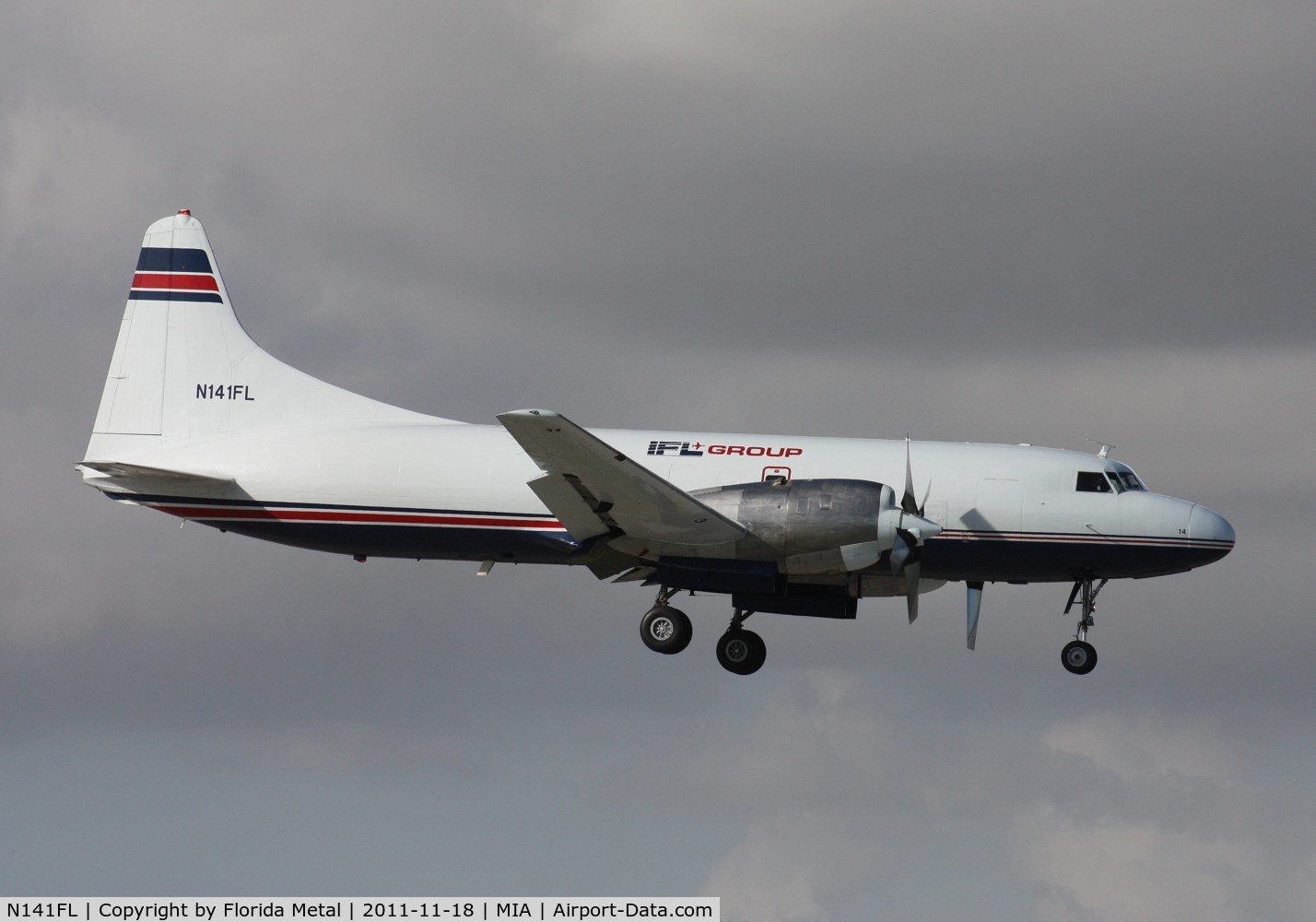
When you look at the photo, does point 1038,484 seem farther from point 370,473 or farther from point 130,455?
point 130,455

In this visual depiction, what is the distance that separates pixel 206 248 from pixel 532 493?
12210 mm

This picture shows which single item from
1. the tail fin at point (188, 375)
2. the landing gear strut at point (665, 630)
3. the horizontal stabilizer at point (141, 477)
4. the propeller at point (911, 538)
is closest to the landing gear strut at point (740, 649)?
the landing gear strut at point (665, 630)

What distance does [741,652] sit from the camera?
33875 millimetres

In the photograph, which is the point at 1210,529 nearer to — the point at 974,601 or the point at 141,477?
the point at 974,601

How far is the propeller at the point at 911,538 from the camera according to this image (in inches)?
1173

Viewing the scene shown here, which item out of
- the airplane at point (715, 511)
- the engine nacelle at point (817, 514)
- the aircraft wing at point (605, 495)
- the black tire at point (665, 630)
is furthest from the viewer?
the black tire at point (665, 630)

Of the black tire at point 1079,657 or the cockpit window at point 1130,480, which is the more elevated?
the cockpit window at point 1130,480

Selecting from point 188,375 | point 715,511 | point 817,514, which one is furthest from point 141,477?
point 817,514

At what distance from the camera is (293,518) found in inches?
1307

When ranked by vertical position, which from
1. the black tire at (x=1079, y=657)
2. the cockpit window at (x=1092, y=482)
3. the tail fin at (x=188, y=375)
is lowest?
the black tire at (x=1079, y=657)

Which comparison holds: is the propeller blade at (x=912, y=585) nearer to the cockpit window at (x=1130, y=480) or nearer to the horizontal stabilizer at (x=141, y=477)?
the cockpit window at (x=1130, y=480)

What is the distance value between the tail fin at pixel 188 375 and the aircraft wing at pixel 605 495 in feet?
21.4

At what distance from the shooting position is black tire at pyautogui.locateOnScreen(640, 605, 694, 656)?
31953mm

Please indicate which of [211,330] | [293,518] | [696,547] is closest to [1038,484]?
[696,547]
